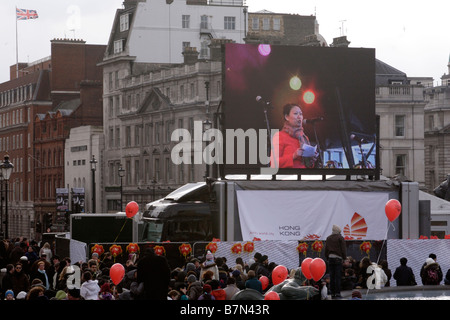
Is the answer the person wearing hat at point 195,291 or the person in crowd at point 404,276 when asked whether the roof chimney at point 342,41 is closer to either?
the person in crowd at point 404,276

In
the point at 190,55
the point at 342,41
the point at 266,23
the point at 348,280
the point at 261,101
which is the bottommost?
the point at 348,280

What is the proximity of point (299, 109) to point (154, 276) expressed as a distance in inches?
791

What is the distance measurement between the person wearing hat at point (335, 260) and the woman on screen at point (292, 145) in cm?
1297

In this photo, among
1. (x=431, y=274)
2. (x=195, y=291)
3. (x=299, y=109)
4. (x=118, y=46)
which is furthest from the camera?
(x=118, y=46)

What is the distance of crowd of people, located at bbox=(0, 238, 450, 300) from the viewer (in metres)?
16.6

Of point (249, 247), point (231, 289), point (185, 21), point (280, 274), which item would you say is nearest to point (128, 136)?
point (185, 21)

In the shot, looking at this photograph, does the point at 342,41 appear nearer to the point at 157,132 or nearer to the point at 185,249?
the point at 157,132

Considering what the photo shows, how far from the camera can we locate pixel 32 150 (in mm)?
122000

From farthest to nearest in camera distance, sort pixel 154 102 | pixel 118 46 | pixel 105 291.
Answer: pixel 118 46, pixel 154 102, pixel 105 291

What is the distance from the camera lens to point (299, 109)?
36.0 meters

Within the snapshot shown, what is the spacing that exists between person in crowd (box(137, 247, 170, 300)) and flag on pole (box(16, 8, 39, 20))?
9910 cm

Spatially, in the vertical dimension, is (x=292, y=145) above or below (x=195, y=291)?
above

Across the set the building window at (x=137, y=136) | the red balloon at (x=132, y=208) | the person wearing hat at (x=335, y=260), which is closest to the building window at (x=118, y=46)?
the building window at (x=137, y=136)

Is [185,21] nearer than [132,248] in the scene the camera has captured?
No
